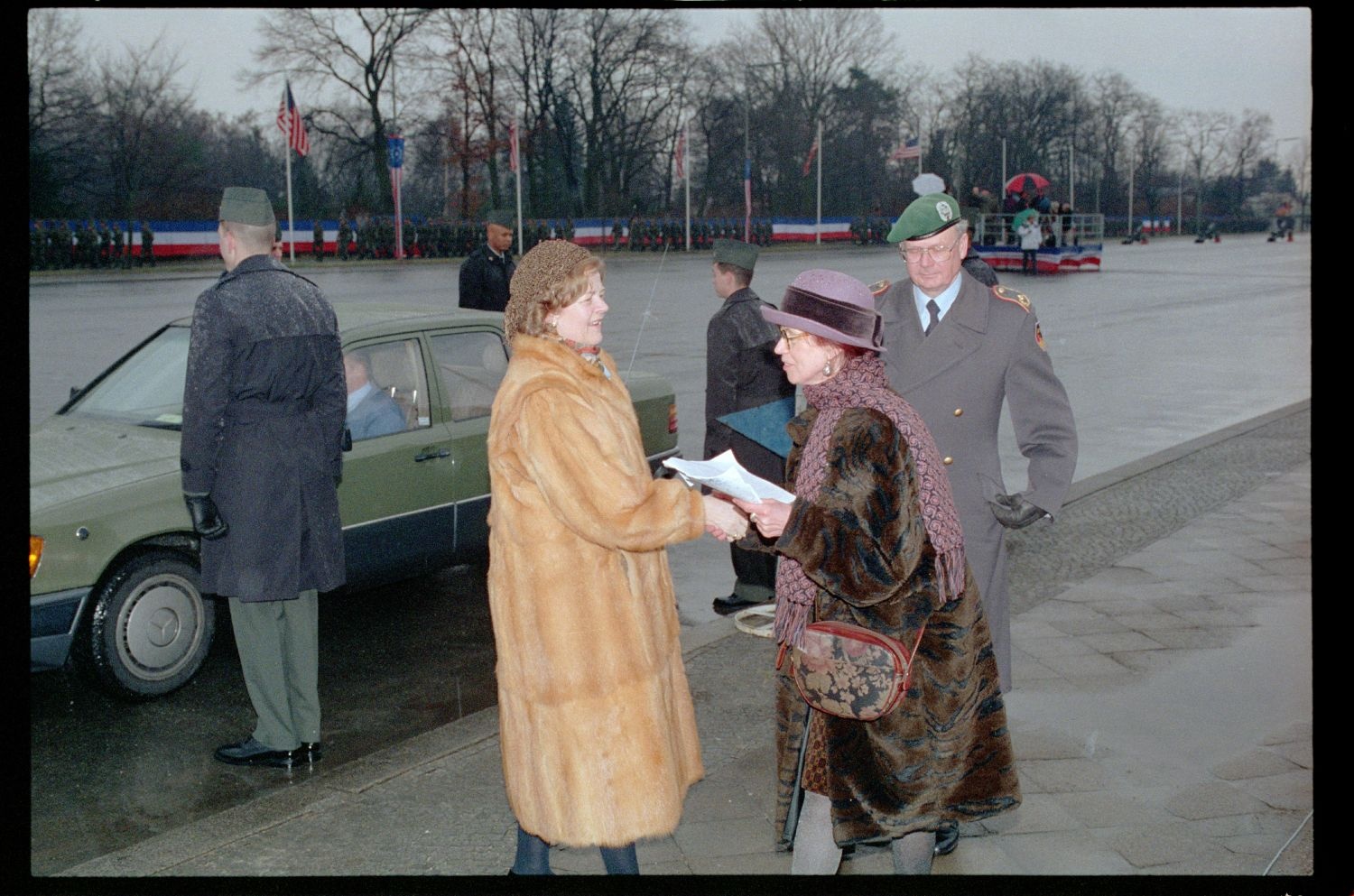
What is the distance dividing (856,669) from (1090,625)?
12.6 ft

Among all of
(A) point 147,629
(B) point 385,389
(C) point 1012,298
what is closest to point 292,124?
(B) point 385,389

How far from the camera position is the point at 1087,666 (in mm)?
5965

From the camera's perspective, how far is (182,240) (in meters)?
39.6

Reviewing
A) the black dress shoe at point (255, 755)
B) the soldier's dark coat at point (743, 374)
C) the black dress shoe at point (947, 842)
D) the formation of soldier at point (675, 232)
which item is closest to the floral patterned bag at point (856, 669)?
the black dress shoe at point (947, 842)

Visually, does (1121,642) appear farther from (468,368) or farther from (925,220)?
(468,368)

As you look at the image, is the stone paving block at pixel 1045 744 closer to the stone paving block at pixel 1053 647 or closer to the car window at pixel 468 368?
the stone paving block at pixel 1053 647

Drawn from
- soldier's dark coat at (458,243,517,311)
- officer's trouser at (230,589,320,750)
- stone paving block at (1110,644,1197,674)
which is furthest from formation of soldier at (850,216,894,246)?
officer's trouser at (230,589,320,750)

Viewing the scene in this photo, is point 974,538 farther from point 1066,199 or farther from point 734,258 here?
point 1066,199

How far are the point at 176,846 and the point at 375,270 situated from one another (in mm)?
37442

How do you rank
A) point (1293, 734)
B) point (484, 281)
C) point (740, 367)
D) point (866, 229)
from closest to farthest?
point (1293, 734)
point (740, 367)
point (484, 281)
point (866, 229)

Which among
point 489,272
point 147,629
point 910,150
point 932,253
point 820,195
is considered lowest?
point 147,629

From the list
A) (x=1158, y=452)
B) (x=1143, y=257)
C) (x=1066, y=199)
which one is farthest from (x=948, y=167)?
(x=1158, y=452)

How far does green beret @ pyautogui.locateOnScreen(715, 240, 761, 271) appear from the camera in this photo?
273 inches

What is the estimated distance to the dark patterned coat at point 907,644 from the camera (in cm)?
305
